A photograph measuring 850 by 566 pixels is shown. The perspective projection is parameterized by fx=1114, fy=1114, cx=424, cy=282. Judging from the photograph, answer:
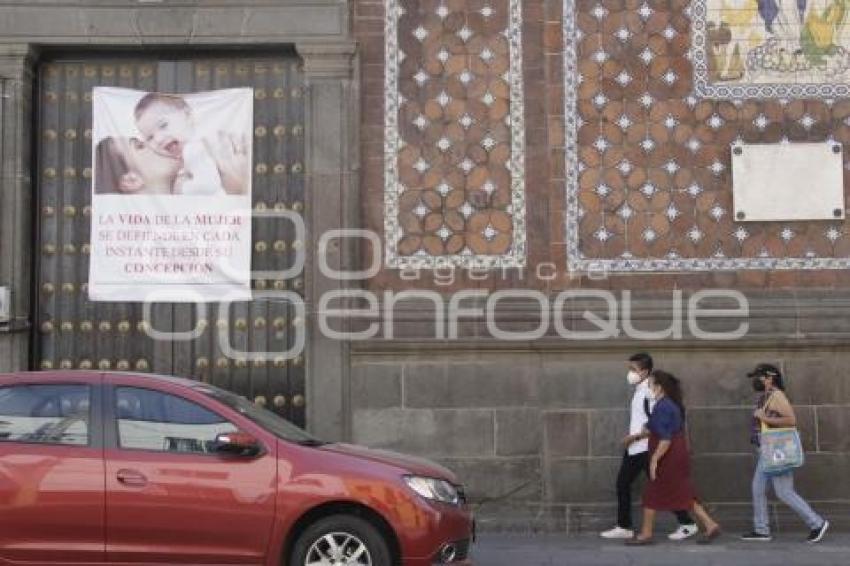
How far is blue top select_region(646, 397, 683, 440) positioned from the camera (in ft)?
31.7

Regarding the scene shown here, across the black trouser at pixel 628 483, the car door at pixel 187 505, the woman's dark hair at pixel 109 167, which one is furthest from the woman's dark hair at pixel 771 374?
the woman's dark hair at pixel 109 167

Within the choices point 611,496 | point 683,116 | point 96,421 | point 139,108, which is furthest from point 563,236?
point 96,421

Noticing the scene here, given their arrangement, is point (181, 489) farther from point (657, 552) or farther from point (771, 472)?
point (771, 472)

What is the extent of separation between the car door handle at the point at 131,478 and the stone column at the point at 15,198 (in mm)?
4436

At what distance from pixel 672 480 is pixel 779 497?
3.51ft

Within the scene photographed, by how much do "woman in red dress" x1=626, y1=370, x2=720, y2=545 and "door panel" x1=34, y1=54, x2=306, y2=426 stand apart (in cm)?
352

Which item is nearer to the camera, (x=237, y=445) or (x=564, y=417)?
(x=237, y=445)

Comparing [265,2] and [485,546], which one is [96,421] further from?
[265,2]

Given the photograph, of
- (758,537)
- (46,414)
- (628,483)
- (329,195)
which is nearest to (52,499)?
(46,414)

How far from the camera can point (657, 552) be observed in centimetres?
948

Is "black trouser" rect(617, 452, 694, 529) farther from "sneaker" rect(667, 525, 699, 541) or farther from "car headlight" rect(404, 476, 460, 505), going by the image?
"car headlight" rect(404, 476, 460, 505)

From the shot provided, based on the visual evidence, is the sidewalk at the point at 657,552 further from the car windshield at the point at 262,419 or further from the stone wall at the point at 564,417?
the car windshield at the point at 262,419

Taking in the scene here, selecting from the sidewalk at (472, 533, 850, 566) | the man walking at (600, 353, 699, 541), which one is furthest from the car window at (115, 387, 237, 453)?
the man walking at (600, 353, 699, 541)

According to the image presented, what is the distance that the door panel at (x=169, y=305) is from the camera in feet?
36.6
